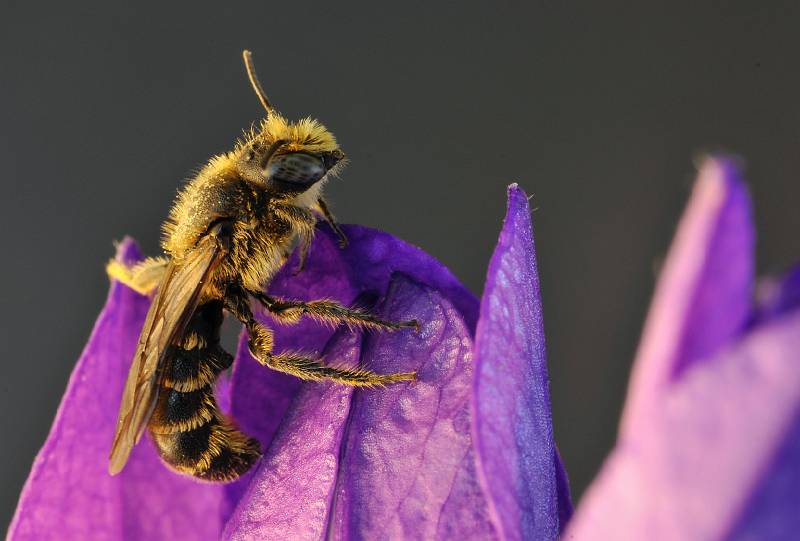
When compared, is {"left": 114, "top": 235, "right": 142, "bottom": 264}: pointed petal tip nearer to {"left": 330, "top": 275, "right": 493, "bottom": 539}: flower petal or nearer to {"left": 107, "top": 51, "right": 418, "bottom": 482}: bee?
{"left": 107, "top": 51, "right": 418, "bottom": 482}: bee

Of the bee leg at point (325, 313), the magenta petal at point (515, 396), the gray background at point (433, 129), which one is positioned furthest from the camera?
the gray background at point (433, 129)

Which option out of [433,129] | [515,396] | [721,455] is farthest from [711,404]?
[433,129]

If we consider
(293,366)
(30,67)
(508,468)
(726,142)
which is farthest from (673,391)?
(30,67)

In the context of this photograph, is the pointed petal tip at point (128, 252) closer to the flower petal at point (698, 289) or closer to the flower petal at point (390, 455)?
the flower petal at point (390, 455)

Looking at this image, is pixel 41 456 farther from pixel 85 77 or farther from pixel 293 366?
pixel 85 77

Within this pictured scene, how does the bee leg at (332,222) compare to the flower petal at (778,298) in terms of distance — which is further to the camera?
the bee leg at (332,222)

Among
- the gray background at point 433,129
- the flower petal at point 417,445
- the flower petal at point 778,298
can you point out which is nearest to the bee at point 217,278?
the flower petal at point 417,445

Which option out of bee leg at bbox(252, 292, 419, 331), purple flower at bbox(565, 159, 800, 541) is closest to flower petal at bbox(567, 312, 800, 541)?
purple flower at bbox(565, 159, 800, 541)
